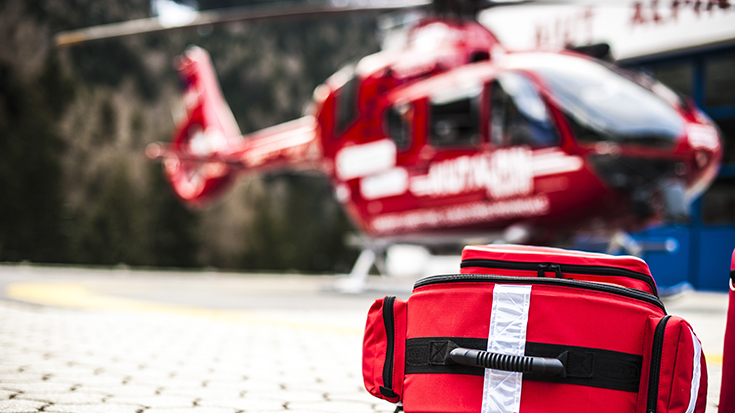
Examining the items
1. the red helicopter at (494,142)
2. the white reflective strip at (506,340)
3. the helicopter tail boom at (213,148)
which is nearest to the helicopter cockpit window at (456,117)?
the red helicopter at (494,142)

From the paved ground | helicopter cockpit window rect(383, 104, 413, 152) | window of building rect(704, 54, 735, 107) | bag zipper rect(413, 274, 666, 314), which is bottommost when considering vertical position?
the paved ground

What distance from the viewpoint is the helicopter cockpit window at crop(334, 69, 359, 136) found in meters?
6.80

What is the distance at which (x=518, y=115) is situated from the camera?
5.37 metres

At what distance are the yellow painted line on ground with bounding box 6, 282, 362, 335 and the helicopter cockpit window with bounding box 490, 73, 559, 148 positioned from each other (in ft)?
8.37

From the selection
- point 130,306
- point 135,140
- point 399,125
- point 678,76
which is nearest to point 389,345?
point 130,306

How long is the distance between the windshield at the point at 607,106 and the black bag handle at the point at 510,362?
394 centimetres

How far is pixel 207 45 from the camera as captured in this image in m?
33.7

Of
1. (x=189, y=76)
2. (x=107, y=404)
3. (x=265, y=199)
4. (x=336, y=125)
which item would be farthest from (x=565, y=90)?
(x=265, y=199)

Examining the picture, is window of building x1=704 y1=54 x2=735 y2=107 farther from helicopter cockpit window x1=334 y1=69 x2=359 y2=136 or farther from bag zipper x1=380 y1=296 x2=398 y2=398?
bag zipper x1=380 y1=296 x2=398 y2=398

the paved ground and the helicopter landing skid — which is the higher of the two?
the paved ground

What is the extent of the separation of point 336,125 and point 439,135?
151cm

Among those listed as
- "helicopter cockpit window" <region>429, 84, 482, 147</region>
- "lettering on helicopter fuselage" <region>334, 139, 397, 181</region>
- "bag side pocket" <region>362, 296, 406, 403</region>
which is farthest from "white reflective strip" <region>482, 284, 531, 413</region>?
"lettering on helicopter fuselage" <region>334, 139, 397, 181</region>

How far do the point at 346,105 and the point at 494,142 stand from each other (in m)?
1.99

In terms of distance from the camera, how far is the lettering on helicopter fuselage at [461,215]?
5.50m
